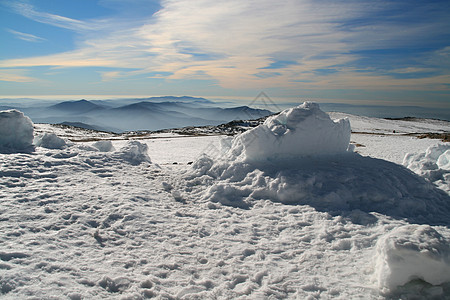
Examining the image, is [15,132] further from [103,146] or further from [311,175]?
[311,175]

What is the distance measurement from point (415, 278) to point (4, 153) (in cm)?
1472

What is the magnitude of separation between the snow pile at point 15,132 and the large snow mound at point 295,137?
10102 millimetres

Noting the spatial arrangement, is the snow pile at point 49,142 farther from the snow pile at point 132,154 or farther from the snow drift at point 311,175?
Result: the snow drift at point 311,175

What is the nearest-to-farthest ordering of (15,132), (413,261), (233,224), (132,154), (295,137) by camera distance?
(413,261) < (233,224) < (295,137) < (15,132) < (132,154)

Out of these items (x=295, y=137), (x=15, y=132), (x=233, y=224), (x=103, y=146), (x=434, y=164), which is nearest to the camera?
(x=233, y=224)

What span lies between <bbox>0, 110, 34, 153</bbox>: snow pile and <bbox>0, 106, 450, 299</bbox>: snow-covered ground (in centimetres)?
77

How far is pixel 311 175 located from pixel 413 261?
5091 mm

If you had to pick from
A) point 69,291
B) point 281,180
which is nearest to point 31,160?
point 69,291

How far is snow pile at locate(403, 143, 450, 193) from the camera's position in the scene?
1099 centimetres

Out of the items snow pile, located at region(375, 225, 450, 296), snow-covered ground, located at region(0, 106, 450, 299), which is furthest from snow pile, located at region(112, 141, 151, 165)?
snow pile, located at region(375, 225, 450, 296)

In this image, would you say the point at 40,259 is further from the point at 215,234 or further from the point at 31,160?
the point at 31,160

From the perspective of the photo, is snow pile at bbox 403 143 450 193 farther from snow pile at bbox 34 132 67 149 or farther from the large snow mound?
snow pile at bbox 34 132 67 149

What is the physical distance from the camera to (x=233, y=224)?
800 centimetres

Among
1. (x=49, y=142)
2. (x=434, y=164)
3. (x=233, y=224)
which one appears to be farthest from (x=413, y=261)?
(x=49, y=142)
